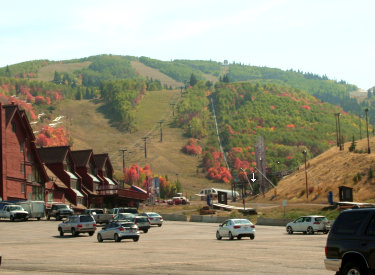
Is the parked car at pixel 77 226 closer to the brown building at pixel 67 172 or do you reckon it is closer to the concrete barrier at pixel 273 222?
the concrete barrier at pixel 273 222

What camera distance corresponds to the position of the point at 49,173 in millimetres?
92312

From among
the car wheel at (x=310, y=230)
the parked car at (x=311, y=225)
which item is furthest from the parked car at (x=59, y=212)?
the car wheel at (x=310, y=230)

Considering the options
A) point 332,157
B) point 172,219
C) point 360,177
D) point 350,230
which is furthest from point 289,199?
point 350,230

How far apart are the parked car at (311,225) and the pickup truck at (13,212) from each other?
1178 inches

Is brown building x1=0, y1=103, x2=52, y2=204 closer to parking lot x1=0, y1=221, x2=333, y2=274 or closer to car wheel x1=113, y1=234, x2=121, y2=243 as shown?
car wheel x1=113, y1=234, x2=121, y2=243

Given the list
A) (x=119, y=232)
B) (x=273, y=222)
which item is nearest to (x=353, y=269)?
(x=119, y=232)

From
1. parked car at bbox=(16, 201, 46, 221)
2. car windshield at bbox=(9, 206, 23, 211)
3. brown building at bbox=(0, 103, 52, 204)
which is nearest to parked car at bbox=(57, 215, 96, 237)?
car windshield at bbox=(9, 206, 23, 211)

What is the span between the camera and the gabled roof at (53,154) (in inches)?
3740

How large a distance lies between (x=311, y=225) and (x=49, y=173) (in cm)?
5290

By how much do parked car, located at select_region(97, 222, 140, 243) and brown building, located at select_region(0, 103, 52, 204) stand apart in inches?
1409

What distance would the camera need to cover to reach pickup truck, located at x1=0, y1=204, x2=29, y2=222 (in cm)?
6494

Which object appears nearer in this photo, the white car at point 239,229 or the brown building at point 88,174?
the white car at point 239,229

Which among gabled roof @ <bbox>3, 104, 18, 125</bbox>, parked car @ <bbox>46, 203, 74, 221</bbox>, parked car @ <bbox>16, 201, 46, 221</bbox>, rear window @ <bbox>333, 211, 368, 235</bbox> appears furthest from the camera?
gabled roof @ <bbox>3, 104, 18, 125</bbox>

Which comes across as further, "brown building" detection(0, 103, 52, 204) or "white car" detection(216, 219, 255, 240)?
"brown building" detection(0, 103, 52, 204)
